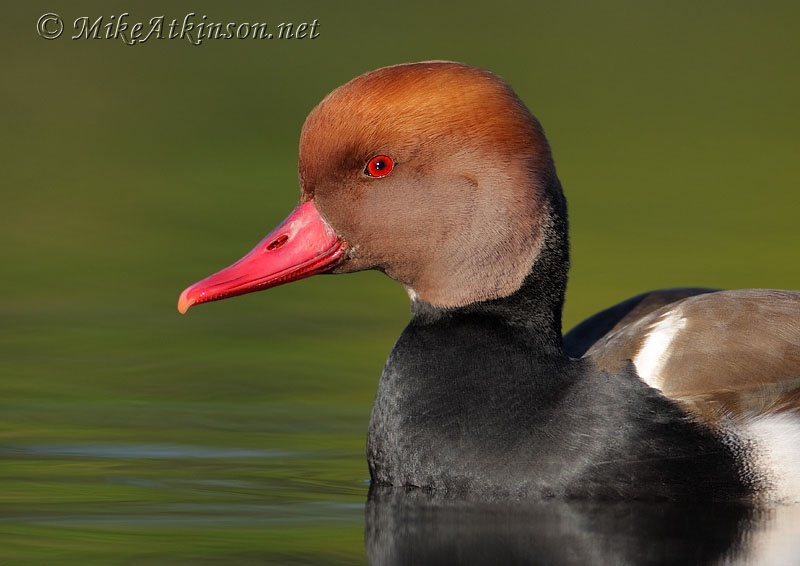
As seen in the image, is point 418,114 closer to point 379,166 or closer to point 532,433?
point 379,166

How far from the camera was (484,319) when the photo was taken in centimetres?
602

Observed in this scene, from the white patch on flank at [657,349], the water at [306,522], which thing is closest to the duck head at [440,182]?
the white patch on flank at [657,349]

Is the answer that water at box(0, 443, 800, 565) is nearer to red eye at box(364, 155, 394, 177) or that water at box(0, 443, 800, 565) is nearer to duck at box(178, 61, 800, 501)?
duck at box(178, 61, 800, 501)

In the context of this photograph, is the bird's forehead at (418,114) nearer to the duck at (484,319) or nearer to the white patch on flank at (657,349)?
Result: the duck at (484,319)

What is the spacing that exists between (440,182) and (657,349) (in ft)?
3.22

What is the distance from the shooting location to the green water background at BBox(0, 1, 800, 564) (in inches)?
228

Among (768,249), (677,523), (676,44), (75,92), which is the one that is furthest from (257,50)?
(677,523)

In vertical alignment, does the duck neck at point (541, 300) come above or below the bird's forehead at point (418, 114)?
below

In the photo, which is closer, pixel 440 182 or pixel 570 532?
pixel 570 532

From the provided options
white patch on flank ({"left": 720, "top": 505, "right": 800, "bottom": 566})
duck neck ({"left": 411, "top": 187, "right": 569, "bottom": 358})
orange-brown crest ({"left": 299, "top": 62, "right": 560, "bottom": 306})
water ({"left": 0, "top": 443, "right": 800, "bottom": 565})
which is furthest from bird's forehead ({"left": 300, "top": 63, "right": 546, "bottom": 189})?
white patch on flank ({"left": 720, "top": 505, "right": 800, "bottom": 566})

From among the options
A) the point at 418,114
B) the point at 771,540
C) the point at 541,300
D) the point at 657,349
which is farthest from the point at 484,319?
the point at 771,540

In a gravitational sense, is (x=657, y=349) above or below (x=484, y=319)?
below

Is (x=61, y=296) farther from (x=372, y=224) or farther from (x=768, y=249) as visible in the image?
(x=768, y=249)

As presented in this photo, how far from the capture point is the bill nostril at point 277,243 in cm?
627
